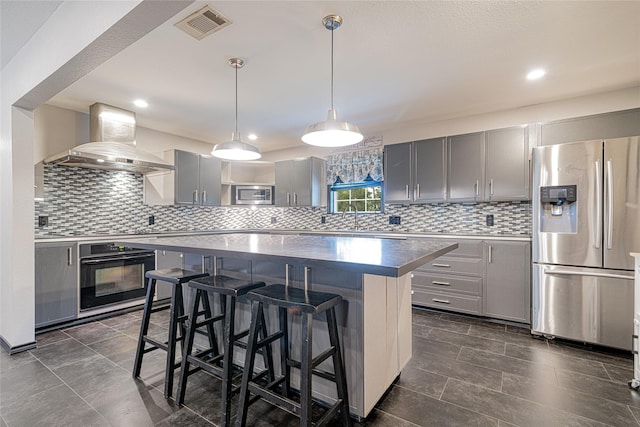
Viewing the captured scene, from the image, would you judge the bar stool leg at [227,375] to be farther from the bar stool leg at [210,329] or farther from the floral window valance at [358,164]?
the floral window valance at [358,164]

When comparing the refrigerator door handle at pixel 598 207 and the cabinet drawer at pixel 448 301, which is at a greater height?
the refrigerator door handle at pixel 598 207

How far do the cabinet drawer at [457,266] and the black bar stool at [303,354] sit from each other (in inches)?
Result: 92.6

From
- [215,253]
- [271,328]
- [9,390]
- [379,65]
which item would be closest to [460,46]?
[379,65]

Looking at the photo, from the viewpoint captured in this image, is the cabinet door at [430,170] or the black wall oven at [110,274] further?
the cabinet door at [430,170]

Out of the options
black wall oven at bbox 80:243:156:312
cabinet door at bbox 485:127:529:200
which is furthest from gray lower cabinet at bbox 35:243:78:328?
cabinet door at bbox 485:127:529:200

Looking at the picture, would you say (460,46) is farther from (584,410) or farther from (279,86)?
(584,410)

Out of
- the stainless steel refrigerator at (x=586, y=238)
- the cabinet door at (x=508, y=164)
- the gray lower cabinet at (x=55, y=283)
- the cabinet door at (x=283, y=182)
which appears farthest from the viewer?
the cabinet door at (x=283, y=182)

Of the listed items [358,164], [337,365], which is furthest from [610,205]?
[358,164]

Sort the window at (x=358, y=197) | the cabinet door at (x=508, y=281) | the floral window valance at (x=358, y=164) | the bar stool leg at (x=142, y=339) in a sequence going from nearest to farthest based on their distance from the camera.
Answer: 1. the bar stool leg at (x=142, y=339)
2. the cabinet door at (x=508, y=281)
3. the floral window valance at (x=358, y=164)
4. the window at (x=358, y=197)

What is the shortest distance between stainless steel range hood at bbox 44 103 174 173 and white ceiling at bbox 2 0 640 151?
171 mm

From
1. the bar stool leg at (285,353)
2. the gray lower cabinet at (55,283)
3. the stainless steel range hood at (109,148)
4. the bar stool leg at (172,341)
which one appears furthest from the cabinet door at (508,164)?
the gray lower cabinet at (55,283)

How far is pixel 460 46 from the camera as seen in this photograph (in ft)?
7.59

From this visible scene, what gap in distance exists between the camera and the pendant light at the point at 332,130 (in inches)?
77.5

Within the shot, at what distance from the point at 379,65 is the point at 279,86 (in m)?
1.04
